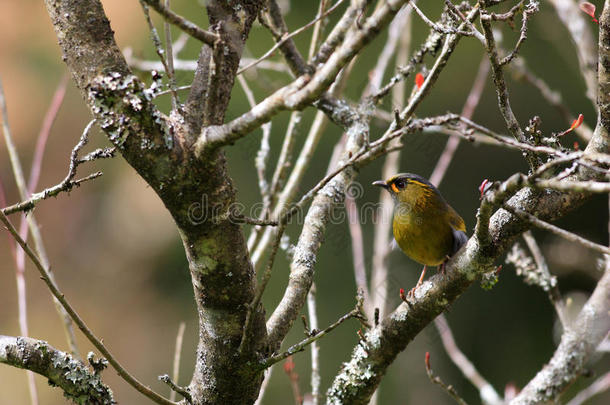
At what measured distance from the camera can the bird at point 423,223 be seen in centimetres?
327

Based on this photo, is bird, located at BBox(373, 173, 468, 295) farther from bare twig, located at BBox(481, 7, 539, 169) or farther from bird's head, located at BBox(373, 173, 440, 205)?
bare twig, located at BBox(481, 7, 539, 169)

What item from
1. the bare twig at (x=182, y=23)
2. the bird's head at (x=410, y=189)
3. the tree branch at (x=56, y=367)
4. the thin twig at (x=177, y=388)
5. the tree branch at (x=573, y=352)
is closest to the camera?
the bare twig at (x=182, y=23)

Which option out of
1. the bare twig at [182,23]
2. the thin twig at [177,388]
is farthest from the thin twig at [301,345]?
the bare twig at [182,23]

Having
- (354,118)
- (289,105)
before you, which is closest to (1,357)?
(289,105)

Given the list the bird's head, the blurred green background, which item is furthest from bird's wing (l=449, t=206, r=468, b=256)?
the blurred green background

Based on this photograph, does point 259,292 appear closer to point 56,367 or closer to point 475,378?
point 56,367

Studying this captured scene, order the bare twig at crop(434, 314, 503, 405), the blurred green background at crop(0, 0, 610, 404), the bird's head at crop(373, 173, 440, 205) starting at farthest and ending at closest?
the blurred green background at crop(0, 0, 610, 404), the bird's head at crop(373, 173, 440, 205), the bare twig at crop(434, 314, 503, 405)

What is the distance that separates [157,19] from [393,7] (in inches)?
234

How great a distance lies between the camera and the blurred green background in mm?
5695

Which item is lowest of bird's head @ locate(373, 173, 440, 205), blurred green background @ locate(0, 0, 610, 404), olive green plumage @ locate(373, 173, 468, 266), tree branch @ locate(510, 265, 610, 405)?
tree branch @ locate(510, 265, 610, 405)

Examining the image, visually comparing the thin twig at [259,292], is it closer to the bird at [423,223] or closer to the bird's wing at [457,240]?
the bird at [423,223]

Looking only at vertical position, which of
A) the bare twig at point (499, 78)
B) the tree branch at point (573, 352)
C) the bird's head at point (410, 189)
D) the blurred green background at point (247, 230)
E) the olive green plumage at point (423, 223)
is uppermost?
the blurred green background at point (247, 230)

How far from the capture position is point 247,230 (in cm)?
550

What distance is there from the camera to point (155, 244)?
7.33m
